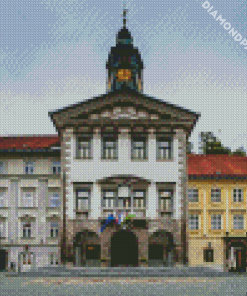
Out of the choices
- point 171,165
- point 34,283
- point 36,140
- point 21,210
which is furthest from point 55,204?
point 34,283

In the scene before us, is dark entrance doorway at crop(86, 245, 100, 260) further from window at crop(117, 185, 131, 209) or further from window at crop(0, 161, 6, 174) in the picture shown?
window at crop(0, 161, 6, 174)

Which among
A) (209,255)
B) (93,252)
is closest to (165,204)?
(93,252)

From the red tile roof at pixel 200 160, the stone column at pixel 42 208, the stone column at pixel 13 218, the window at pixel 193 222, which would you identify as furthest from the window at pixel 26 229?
the window at pixel 193 222

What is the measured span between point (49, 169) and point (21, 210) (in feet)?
14.8

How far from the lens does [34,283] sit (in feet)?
120

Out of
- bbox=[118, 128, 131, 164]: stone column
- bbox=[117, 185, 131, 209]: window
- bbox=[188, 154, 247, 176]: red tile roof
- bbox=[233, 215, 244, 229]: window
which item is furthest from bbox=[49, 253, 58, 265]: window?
bbox=[233, 215, 244, 229]: window

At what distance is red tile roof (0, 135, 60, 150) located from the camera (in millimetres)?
56500

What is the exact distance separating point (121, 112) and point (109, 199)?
7346 mm

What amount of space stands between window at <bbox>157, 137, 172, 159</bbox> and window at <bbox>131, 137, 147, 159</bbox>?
1172 millimetres

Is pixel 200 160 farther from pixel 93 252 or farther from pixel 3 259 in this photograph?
pixel 3 259

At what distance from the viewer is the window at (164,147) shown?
5103 centimetres

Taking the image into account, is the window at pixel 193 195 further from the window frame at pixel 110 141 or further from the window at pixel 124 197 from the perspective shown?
the window frame at pixel 110 141

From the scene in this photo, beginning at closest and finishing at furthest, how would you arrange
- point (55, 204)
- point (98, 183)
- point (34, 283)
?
point (34, 283)
point (98, 183)
point (55, 204)

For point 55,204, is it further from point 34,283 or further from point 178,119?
point 34,283
